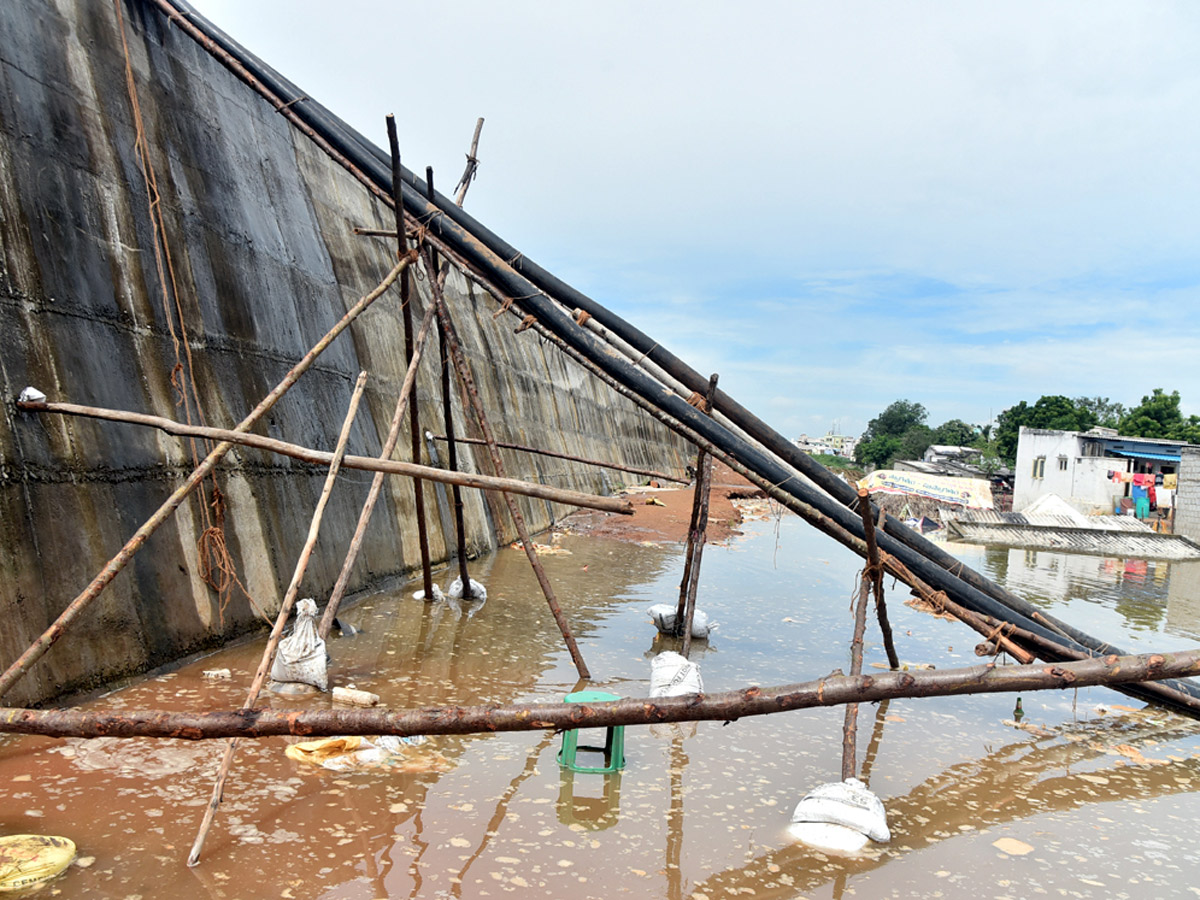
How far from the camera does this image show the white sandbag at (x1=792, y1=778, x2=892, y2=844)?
4.37m

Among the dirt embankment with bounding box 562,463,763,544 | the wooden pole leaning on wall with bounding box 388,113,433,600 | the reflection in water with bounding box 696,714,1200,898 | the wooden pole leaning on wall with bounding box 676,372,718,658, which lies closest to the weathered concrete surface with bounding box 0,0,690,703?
the wooden pole leaning on wall with bounding box 388,113,433,600

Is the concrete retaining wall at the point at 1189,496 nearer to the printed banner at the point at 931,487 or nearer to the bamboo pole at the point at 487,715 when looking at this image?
the printed banner at the point at 931,487

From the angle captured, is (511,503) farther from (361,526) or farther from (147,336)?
(147,336)

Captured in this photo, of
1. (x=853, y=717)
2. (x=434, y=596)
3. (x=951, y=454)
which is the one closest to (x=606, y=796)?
(x=853, y=717)

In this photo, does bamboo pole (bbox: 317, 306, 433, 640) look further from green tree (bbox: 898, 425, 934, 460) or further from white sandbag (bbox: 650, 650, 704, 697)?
green tree (bbox: 898, 425, 934, 460)

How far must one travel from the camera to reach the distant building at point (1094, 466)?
113ft

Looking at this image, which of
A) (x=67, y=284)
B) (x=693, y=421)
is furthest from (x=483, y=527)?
(x=67, y=284)

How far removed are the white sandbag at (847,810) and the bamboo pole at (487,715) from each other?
125 centimetres

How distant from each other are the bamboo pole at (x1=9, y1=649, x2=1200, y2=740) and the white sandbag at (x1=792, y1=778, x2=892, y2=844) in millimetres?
1249

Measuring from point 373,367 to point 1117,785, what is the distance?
9.43 meters

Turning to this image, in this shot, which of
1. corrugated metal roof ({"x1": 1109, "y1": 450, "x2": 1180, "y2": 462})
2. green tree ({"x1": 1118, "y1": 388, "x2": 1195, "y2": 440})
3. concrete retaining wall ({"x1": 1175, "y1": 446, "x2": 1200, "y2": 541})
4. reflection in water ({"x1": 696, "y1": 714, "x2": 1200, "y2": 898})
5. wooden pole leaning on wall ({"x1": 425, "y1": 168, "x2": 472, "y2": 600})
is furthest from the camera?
green tree ({"x1": 1118, "y1": 388, "x2": 1195, "y2": 440})

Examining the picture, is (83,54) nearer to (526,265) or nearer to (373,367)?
(526,265)

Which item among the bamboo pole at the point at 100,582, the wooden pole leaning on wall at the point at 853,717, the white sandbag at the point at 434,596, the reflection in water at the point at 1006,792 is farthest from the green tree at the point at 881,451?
the bamboo pole at the point at 100,582

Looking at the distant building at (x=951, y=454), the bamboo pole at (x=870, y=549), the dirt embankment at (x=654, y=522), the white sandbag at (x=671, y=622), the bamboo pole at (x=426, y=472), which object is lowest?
the white sandbag at (x=671, y=622)
